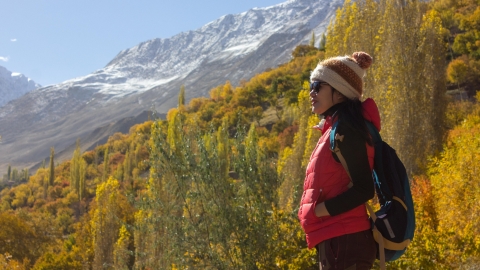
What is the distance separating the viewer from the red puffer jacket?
2367mm

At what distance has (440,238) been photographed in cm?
818

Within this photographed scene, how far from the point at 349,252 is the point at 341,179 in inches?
14.8

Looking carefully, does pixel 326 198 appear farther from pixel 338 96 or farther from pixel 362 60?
pixel 362 60

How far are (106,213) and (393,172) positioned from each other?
1995 cm

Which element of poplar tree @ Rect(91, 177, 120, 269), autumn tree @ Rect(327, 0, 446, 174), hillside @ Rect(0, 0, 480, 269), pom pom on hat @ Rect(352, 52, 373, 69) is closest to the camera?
pom pom on hat @ Rect(352, 52, 373, 69)

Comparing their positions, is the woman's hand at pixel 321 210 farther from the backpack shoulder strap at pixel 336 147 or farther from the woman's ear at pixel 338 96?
the woman's ear at pixel 338 96

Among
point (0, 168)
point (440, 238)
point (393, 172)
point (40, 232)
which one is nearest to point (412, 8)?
point (440, 238)

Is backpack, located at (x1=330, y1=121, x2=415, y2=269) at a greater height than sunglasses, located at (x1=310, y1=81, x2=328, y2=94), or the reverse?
sunglasses, located at (x1=310, y1=81, x2=328, y2=94)

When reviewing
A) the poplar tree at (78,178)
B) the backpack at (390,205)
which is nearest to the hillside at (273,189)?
the backpack at (390,205)

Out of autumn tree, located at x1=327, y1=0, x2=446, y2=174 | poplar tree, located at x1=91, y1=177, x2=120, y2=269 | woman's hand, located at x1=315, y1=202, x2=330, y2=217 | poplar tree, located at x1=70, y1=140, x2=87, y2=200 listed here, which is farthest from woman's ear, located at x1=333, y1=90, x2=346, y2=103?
poplar tree, located at x1=70, y1=140, x2=87, y2=200

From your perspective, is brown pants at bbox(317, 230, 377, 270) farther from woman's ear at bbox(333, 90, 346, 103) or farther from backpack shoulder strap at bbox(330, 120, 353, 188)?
woman's ear at bbox(333, 90, 346, 103)

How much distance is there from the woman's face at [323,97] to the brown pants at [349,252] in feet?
2.33

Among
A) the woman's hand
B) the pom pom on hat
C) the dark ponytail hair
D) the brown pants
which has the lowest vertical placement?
the brown pants

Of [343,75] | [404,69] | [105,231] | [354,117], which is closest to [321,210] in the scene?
[354,117]
